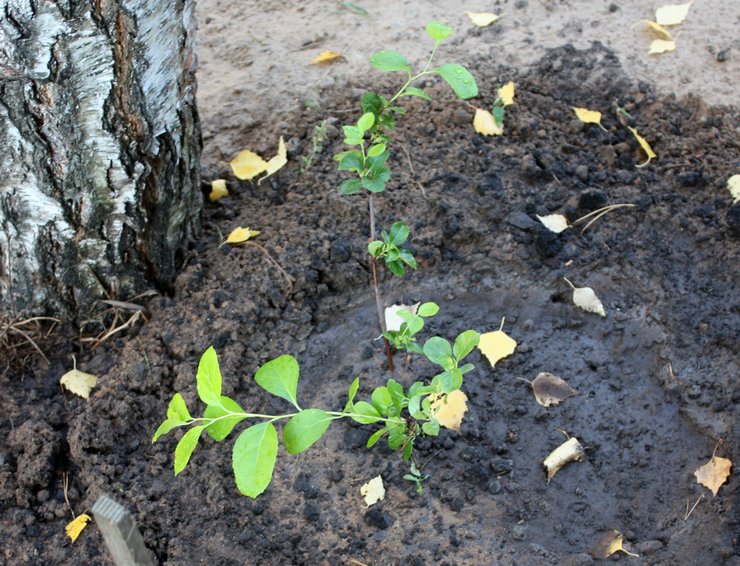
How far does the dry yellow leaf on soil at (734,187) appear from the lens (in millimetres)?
2861

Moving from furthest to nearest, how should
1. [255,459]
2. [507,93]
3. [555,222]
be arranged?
[507,93], [555,222], [255,459]

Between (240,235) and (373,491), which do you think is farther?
(240,235)

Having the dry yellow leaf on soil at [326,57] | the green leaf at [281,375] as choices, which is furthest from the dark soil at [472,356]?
the green leaf at [281,375]

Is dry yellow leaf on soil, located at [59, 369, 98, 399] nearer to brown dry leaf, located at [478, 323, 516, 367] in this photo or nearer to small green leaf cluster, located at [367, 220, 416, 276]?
small green leaf cluster, located at [367, 220, 416, 276]

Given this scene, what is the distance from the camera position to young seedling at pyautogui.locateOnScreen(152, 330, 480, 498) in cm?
151

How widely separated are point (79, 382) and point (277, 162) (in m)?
1.02

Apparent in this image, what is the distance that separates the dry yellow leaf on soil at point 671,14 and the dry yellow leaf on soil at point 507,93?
86 cm

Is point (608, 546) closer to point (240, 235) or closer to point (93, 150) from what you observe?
point (240, 235)

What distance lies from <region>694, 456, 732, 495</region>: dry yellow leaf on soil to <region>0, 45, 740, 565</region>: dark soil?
1.0 inches

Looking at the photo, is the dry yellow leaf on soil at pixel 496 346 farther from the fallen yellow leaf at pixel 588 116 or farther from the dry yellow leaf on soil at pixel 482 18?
the dry yellow leaf on soil at pixel 482 18

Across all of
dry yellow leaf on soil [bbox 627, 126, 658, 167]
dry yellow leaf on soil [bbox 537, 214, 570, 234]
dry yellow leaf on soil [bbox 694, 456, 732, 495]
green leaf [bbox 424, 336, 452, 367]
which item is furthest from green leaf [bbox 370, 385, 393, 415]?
dry yellow leaf on soil [bbox 627, 126, 658, 167]

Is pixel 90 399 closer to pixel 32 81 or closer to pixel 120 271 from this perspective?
pixel 120 271

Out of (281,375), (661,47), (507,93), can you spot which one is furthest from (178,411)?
(661,47)

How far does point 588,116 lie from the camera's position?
3107 mm
